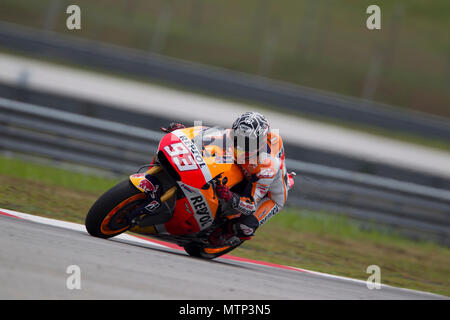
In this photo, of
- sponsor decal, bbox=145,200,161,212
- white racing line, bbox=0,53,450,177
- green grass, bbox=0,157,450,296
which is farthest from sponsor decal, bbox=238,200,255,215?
white racing line, bbox=0,53,450,177

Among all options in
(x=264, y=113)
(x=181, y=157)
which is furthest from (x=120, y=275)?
(x=264, y=113)

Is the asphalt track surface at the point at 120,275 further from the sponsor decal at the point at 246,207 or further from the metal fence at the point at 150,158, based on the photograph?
the metal fence at the point at 150,158

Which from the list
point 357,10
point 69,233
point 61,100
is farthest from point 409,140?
point 357,10

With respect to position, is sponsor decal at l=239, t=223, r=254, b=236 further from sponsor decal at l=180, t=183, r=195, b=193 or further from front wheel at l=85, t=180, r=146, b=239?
front wheel at l=85, t=180, r=146, b=239

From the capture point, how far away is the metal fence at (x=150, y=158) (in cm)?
1077

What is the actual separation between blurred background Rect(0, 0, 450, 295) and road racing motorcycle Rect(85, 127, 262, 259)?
198 centimetres

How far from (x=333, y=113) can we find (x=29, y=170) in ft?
47.5

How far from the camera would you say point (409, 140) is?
22.7 meters

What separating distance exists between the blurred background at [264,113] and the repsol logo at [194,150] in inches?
96.6

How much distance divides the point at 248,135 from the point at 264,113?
52.1ft
